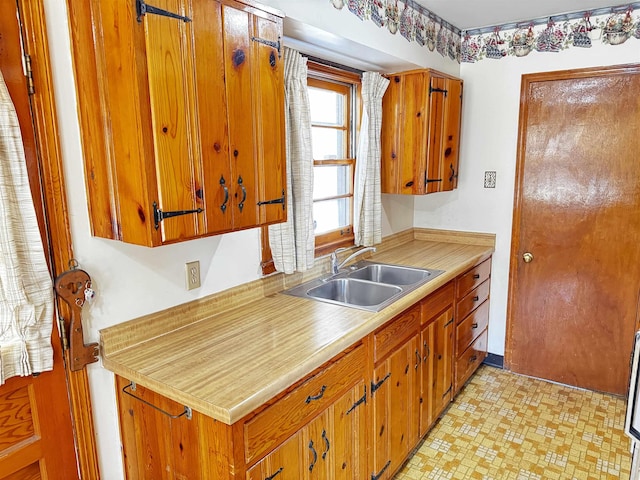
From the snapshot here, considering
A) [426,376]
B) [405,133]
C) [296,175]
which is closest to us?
[296,175]

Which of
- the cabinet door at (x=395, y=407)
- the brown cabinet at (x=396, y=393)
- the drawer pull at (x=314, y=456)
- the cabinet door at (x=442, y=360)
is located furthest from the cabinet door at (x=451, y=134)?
the drawer pull at (x=314, y=456)

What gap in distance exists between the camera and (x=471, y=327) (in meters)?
2.92

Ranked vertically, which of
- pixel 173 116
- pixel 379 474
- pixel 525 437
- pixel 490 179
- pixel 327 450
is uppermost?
pixel 173 116

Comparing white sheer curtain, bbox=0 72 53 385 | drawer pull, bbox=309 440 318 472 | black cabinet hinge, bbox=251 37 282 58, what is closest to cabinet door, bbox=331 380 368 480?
drawer pull, bbox=309 440 318 472

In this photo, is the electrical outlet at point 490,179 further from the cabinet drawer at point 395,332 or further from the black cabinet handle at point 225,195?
the black cabinet handle at point 225,195

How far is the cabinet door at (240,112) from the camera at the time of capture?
1323mm

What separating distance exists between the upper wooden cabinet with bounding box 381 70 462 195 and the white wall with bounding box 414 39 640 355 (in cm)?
31

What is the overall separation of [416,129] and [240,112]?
1.53 m

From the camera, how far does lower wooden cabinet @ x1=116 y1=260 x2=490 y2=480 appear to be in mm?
1258

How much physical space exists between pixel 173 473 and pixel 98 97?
1159mm

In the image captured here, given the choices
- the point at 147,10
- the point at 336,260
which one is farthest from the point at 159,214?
the point at 336,260

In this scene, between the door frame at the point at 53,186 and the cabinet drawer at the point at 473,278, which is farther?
the cabinet drawer at the point at 473,278

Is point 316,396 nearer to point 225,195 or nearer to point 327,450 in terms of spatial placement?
point 327,450

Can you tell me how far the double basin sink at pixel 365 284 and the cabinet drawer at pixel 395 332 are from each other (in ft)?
0.37
